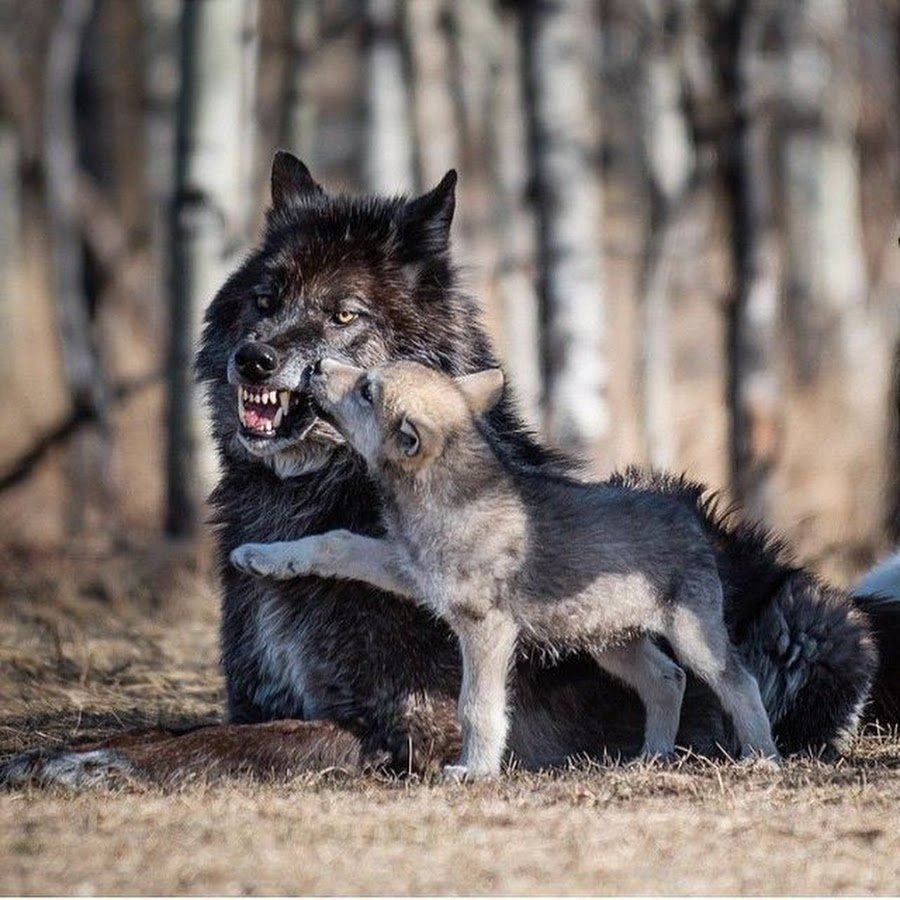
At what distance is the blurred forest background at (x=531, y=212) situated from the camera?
14.1 metres

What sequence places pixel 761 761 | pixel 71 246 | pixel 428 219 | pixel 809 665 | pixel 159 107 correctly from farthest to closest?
1. pixel 159 107
2. pixel 71 246
3. pixel 428 219
4. pixel 809 665
5. pixel 761 761

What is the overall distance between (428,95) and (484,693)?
627 inches

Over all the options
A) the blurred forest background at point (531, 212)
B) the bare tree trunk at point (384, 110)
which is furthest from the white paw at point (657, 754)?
the bare tree trunk at point (384, 110)

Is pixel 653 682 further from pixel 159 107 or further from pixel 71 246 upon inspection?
pixel 159 107

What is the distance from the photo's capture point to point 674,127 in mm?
22297

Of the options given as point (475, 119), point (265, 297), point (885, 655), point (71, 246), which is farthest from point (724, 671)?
point (475, 119)

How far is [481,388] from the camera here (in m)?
6.36

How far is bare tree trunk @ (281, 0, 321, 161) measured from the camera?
1986 cm

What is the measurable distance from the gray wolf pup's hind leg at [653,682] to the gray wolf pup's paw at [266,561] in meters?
1.03

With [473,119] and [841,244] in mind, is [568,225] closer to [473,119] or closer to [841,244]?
[841,244]

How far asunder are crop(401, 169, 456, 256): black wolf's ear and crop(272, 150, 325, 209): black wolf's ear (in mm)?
539

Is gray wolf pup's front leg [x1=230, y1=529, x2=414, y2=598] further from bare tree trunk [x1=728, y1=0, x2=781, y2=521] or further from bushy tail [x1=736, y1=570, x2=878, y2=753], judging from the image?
bare tree trunk [x1=728, y1=0, x2=781, y2=521]

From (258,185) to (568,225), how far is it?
1108cm

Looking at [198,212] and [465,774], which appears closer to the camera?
[465,774]
